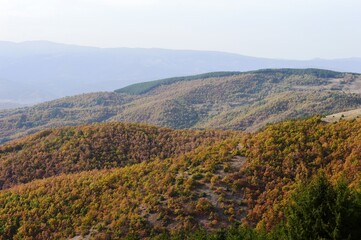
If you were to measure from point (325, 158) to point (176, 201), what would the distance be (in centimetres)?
1227

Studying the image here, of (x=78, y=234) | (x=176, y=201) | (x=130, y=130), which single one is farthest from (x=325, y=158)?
(x=130, y=130)

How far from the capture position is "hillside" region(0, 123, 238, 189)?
172 ft

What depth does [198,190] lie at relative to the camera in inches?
1323

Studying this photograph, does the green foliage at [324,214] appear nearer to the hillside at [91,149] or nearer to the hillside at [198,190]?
the hillside at [198,190]

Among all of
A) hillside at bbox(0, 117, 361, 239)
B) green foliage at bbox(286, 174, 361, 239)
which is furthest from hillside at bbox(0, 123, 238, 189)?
green foliage at bbox(286, 174, 361, 239)

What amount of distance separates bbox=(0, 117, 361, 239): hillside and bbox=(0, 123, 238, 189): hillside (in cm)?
1103

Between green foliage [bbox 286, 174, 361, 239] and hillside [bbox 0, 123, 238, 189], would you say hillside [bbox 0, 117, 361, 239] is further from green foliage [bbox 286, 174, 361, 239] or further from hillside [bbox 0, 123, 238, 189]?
hillside [bbox 0, 123, 238, 189]

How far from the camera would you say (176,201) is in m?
32.6

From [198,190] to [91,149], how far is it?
25631 mm

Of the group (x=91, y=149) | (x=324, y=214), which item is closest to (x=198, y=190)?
(x=324, y=214)

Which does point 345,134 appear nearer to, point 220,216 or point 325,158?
point 325,158

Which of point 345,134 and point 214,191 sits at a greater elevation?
point 345,134

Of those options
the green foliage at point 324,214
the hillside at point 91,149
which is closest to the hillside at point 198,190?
the green foliage at point 324,214

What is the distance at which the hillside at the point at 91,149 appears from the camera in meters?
52.3
